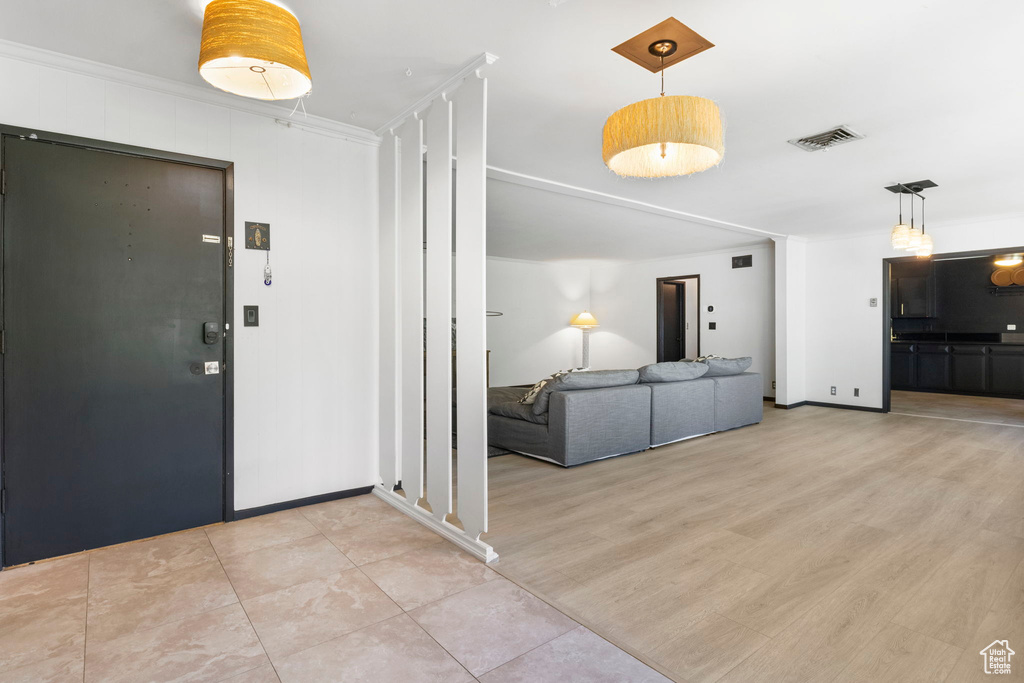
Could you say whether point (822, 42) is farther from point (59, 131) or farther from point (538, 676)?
point (59, 131)

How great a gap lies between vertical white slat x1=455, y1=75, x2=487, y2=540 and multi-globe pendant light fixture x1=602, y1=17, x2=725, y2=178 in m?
0.69

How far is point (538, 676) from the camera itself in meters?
1.76

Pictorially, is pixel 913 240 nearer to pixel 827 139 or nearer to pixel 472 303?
pixel 827 139

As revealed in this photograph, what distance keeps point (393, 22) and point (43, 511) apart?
2907 millimetres

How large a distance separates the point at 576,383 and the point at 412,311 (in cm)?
185

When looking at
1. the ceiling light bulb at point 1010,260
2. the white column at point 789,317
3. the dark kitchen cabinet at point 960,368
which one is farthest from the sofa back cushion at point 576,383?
the ceiling light bulb at point 1010,260

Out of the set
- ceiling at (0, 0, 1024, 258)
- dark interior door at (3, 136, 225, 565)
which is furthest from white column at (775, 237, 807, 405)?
dark interior door at (3, 136, 225, 565)

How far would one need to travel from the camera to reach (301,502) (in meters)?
3.39

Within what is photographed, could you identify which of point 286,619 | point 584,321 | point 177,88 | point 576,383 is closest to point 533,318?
point 584,321

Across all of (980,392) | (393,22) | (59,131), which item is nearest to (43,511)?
(59,131)

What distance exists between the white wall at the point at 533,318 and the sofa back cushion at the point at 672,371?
432 cm

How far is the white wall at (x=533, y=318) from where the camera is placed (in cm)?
938

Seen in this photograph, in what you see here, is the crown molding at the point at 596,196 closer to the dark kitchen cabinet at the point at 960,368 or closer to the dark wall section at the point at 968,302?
the dark kitchen cabinet at the point at 960,368

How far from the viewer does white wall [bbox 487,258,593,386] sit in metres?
9.38
